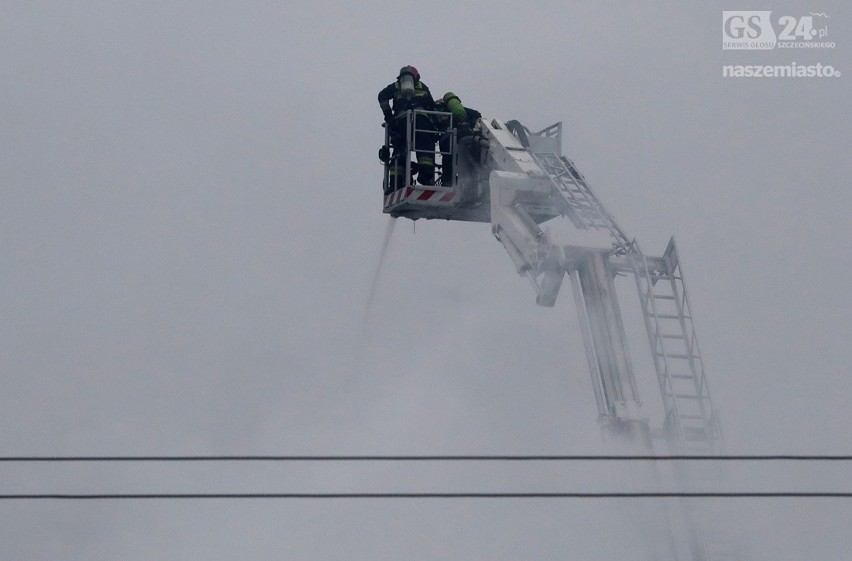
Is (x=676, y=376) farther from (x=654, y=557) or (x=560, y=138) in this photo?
(x=560, y=138)

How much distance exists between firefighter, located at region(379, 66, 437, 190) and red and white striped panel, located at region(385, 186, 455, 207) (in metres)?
0.19

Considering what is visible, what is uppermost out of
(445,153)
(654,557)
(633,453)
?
(445,153)

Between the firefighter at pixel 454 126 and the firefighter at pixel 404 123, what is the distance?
149 mm

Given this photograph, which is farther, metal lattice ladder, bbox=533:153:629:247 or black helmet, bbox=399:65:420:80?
black helmet, bbox=399:65:420:80

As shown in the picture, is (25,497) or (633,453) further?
(633,453)

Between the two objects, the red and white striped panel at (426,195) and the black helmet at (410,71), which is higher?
the black helmet at (410,71)

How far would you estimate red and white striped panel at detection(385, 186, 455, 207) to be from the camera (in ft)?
65.5

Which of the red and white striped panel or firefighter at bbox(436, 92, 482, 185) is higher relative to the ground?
firefighter at bbox(436, 92, 482, 185)

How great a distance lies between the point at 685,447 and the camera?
54.6 feet

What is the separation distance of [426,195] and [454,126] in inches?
39.8

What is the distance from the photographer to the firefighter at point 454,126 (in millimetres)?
20188

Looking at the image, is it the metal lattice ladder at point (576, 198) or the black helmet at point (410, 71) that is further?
the black helmet at point (410, 71)

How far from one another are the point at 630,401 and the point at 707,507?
1.51m

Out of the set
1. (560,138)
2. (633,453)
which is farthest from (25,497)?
(560,138)
